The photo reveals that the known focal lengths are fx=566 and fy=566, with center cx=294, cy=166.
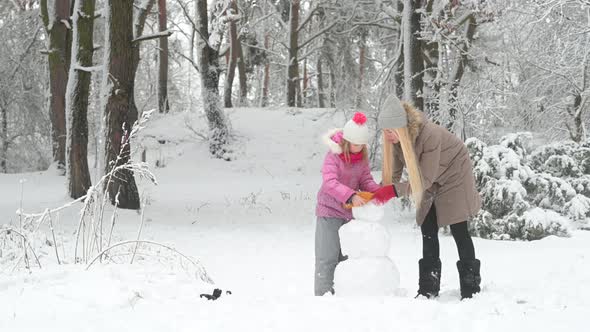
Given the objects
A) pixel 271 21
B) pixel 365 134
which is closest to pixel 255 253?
pixel 365 134

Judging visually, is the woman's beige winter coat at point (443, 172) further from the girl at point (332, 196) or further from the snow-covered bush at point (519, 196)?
the snow-covered bush at point (519, 196)

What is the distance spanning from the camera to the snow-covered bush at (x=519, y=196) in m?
7.39

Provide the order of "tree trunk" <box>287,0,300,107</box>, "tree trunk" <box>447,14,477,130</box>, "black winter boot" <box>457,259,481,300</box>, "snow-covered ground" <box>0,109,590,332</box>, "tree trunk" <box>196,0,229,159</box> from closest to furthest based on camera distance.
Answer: "snow-covered ground" <box>0,109,590,332</box> < "black winter boot" <box>457,259,481,300</box> < "tree trunk" <box>447,14,477,130</box> < "tree trunk" <box>196,0,229,159</box> < "tree trunk" <box>287,0,300,107</box>

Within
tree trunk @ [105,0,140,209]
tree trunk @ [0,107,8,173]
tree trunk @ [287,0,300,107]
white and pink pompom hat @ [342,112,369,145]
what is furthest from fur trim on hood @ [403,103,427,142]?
tree trunk @ [0,107,8,173]

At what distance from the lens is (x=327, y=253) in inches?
166

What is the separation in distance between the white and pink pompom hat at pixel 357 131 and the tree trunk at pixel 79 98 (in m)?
7.49

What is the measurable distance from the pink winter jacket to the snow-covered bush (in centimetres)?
397

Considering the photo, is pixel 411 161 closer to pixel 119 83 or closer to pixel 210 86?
pixel 119 83

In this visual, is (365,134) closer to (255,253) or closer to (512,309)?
(512,309)

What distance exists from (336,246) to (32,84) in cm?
1689

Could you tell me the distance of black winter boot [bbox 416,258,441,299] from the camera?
13.6 ft

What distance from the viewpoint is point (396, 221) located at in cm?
947

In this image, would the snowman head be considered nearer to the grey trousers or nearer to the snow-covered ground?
the grey trousers

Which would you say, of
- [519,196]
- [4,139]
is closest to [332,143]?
[519,196]
